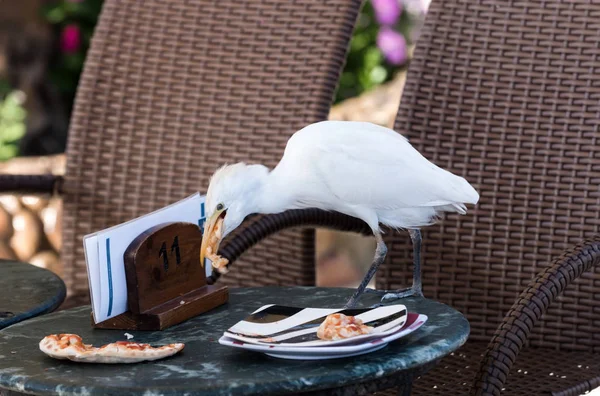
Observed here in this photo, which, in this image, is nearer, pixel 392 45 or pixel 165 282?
pixel 165 282

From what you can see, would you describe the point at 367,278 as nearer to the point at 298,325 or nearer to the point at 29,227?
the point at 298,325

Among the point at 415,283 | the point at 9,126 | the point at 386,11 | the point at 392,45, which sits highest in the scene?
the point at 386,11

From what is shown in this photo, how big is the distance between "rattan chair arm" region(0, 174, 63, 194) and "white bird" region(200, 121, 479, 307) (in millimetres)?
1015

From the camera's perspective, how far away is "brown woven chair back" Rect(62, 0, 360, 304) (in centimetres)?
212

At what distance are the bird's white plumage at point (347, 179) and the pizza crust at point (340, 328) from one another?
0.74ft

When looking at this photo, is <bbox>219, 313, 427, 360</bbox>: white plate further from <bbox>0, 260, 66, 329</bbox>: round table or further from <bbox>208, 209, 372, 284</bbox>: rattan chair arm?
<bbox>208, 209, 372, 284</bbox>: rattan chair arm

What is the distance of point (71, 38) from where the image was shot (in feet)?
14.0

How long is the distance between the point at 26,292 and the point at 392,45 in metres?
3.08

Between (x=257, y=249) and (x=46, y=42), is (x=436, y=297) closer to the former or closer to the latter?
(x=257, y=249)

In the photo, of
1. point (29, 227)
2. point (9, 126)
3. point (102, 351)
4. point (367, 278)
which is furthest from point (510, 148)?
point (9, 126)

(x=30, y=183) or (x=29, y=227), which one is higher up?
(x=30, y=183)

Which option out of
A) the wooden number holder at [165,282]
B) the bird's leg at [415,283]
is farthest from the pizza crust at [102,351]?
the bird's leg at [415,283]

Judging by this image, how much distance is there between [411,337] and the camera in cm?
118

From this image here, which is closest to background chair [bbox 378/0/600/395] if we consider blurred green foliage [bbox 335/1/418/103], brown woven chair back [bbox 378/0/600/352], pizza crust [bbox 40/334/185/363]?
brown woven chair back [bbox 378/0/600/352]
